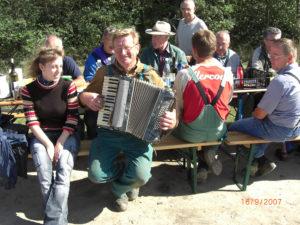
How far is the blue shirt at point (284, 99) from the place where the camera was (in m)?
4.11

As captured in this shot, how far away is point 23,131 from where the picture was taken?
13.7 ft

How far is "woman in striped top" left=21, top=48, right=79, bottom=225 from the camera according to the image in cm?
366

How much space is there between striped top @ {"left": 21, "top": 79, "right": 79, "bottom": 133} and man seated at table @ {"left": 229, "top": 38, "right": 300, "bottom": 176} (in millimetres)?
1837

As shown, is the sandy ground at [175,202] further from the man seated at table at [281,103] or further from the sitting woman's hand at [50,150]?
the sitting woman's hand at [50,150]

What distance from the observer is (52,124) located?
3.97m

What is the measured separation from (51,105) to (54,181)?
685 mm

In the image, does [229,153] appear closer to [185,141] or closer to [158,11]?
[185,141]

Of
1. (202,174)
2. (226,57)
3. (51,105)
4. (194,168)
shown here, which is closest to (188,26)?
(226,57)

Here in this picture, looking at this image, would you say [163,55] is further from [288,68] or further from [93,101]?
[93,101]

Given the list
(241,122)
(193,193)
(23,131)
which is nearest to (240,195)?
(193,193)

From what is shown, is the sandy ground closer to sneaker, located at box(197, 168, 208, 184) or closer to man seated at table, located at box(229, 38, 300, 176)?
sneaker, located at box(197, 168, 208, 184)

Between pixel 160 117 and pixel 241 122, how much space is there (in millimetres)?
1382

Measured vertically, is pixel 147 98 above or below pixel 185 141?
above
